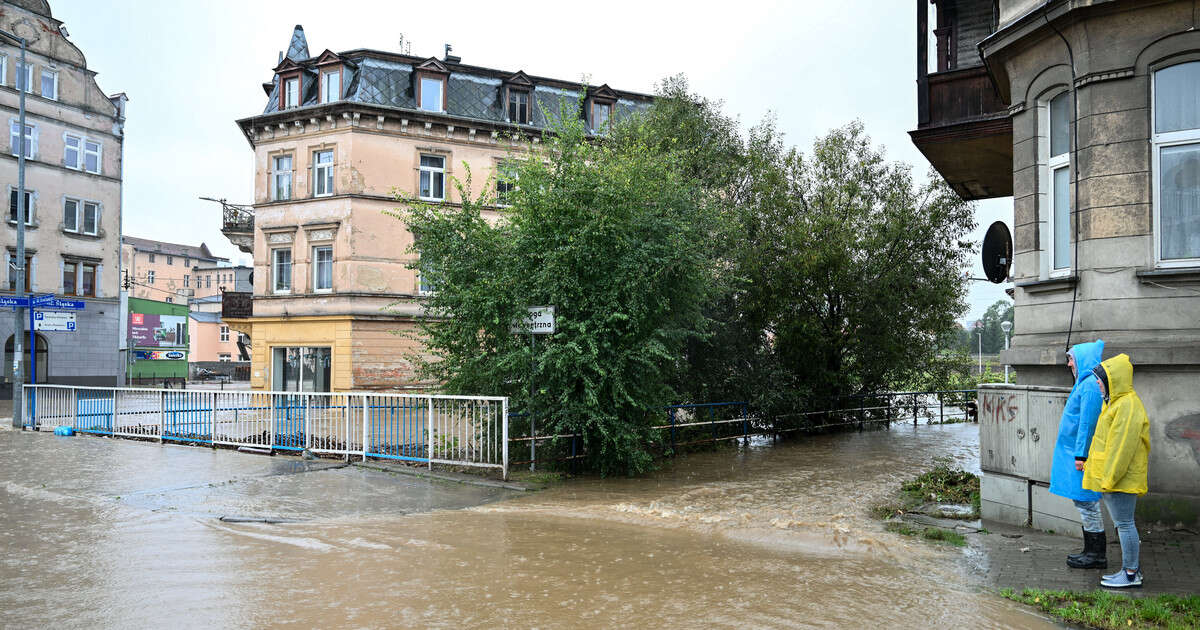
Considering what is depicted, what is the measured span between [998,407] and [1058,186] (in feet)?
8.72

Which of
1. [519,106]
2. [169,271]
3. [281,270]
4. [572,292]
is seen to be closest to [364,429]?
[572,292]

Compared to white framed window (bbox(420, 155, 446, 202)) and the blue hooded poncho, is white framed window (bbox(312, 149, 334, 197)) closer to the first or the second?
white framed window (bbox(420, 155, 446, 202))

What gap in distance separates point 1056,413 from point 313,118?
28.0 metres

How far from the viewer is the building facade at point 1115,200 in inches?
314

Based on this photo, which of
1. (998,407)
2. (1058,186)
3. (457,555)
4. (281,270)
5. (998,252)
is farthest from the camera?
(281,270)

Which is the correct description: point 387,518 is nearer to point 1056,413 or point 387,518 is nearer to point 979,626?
point 979,626

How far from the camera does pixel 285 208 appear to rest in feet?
102

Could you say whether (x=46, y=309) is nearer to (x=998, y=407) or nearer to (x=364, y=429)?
(x=364, y=429)

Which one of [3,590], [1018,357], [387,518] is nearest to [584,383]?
[387,518]

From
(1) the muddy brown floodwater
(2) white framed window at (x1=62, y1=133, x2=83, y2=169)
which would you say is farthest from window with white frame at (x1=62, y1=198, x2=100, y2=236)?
(1) the muddy brown floodwater

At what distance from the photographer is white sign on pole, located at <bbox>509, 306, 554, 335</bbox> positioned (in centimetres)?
1211

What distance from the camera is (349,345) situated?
29.4 m

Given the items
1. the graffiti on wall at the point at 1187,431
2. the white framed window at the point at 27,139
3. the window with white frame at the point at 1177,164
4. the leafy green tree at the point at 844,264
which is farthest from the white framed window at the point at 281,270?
the graffiti on wall at the point at 1187,431

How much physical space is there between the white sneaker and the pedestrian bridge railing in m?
7.50
